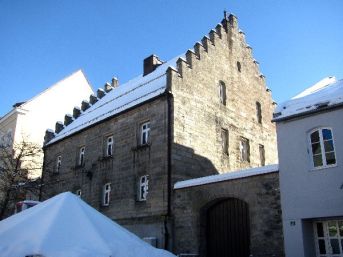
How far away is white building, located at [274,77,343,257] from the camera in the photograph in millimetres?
12289

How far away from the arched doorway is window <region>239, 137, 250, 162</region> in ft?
23.8

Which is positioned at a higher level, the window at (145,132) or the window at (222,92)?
the window at (222,92)

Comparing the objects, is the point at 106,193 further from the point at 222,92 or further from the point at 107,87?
the point at 107,87

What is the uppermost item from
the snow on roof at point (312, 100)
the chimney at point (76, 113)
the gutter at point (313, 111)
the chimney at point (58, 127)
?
the chimney at point (76, 113)

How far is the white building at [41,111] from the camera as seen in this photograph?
108ft

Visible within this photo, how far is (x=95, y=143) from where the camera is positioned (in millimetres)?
23578

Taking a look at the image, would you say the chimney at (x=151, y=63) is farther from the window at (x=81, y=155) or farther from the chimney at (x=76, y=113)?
the chimney at (x=76, y=113)

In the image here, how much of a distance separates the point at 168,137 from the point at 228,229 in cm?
517

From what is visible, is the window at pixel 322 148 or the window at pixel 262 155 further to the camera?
the window at pixel 262 155

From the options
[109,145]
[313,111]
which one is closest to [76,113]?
[109,145]

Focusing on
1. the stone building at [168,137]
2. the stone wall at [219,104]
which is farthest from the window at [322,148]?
the stone wall at [219,104]

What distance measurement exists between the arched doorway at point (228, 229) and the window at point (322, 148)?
11.7ft

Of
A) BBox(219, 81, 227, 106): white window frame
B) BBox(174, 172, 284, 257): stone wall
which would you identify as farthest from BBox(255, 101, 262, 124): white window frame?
BBox(174, 172, 284, 257): stone wall

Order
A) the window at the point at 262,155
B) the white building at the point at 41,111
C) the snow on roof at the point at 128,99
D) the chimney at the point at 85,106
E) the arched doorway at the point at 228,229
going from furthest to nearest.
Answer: the white building at the point at 41,111 → the chimney at the point at 85,106 → the window at the point at 262,155 → the snow on roof at the point at 128,99 → the arched doorway at the point at 228,229
